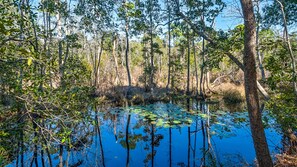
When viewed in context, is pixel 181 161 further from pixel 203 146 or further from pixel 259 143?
pixel 259 143

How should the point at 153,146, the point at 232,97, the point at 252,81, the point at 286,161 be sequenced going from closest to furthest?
the point at 252,81 < the point at 286,161 < the point at 153,146 < the point at 232,97

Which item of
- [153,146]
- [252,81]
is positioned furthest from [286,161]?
[153,146]

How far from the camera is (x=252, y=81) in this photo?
324 centimetres

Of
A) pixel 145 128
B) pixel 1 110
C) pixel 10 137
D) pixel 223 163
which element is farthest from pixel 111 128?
pixel 1 110

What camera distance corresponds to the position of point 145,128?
969 cm

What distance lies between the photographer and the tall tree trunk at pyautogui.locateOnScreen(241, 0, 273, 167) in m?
3.16

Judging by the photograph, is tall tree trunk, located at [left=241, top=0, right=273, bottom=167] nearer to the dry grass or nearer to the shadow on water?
the dry grass

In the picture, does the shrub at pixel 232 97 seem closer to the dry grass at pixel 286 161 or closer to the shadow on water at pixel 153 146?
the shadow on water at pixel 153 146

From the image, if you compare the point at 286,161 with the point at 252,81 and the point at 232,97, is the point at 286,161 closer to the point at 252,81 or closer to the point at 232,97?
the point at 252,81

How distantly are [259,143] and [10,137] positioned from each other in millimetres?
4438

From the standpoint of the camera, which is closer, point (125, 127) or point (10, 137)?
point (10, 137)

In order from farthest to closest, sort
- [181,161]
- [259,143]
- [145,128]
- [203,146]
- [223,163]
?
[145,128]
[203,146]
[181,161]
[223,163]
[259,143]

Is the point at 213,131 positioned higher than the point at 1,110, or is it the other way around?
the point at 1,110

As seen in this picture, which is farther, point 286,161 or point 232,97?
point 232,97
